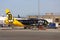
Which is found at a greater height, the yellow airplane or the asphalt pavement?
the yellow airplane

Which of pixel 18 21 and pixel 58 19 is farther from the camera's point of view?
pixel 58 19

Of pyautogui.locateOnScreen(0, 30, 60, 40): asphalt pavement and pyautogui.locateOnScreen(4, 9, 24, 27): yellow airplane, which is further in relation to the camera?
pyautogui.locateOnScreen(4, 9, 24, 27): yellow airplane

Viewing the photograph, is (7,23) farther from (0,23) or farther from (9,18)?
(0,23)

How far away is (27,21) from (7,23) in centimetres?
556

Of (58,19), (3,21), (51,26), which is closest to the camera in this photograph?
(51,26)

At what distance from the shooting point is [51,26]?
59.6 metres

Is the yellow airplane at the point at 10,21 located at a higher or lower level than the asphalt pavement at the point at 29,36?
higher

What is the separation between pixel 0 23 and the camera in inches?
2876

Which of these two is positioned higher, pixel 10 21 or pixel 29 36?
pixel 10 21

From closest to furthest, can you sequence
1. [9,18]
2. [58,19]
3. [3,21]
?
[9,18] → [3,21] → [58,19]

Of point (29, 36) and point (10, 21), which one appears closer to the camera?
point (29, 36)

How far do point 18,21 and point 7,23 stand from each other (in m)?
4.71

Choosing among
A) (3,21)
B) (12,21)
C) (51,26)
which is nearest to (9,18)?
(12,21)

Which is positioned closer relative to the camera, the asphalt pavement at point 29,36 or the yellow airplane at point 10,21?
the asphalt pavement at point 29,36
